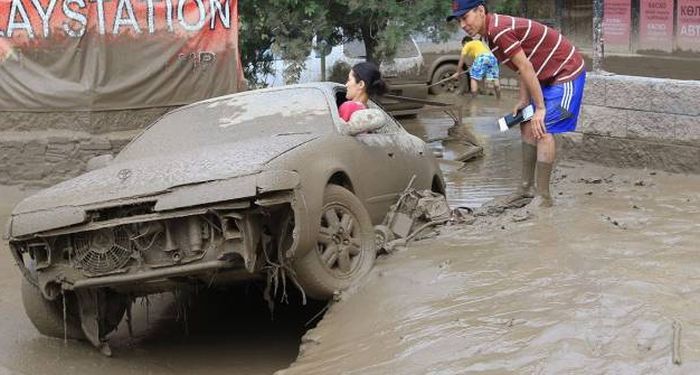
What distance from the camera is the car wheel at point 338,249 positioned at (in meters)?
5.40

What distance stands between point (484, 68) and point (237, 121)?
1093cm

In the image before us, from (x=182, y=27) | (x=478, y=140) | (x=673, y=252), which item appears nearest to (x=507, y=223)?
(x=673, y=252)

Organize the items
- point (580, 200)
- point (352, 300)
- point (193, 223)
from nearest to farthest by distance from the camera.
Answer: point (193, 223) < point (352, 300) < point (580, 200)

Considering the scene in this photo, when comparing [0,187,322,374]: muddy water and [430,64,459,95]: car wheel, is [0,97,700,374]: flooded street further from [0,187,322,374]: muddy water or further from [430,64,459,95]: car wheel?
[430,64,459,95]: car wheel

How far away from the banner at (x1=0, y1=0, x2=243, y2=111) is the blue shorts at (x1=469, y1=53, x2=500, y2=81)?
6745 mm

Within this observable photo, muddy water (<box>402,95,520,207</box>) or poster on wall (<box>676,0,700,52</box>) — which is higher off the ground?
poster on wall (<box>676,0,700,52</box>)

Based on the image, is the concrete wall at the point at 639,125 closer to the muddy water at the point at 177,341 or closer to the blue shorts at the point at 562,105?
the blue shorts at the point at 562,105

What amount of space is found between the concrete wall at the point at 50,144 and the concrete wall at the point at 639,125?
16.7 ft

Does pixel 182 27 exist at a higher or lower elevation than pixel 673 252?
higher

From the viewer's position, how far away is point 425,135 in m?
13.9

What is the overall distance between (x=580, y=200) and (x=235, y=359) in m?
2.89

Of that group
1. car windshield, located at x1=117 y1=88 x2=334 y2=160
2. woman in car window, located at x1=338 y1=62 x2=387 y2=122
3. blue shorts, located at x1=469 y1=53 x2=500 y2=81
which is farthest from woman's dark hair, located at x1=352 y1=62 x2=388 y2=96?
blue shorts, located at x1=469 y1=53 x2=500 y2=81

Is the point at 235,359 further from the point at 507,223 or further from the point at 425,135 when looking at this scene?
the point at 425,135

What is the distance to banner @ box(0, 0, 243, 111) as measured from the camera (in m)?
10.5
